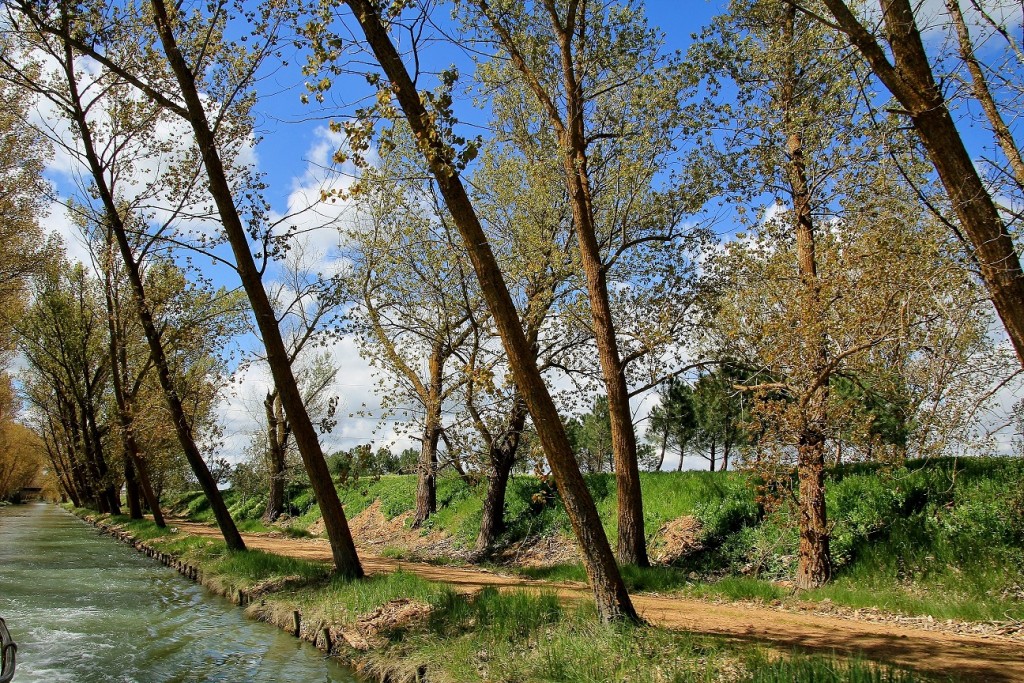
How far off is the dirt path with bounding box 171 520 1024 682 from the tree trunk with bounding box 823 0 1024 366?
2.65 meters

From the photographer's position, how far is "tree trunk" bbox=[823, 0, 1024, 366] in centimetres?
568

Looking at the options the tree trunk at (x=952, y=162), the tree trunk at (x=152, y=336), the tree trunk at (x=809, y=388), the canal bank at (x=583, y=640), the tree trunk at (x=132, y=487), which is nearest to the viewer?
the canal bank at (x=583, y=640)

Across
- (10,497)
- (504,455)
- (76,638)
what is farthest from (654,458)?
(10,497)

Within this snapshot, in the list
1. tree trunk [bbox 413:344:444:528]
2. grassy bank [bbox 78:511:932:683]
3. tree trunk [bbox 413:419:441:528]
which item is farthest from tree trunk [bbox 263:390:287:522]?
grassy bank [bbox 78:511:932:683]

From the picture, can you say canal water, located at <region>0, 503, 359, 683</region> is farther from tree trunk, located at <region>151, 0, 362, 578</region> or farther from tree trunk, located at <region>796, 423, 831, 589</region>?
tree trunk, located at <region>796, 423, 831, 589</region>

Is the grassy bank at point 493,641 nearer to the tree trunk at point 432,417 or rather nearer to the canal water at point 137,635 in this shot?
the canal water at point 137,635

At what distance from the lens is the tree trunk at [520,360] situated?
250 inches

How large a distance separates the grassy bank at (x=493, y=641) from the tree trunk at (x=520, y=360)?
490mm

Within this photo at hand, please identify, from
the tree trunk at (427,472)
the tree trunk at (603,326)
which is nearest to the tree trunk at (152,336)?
the tree trunk at (427,472)

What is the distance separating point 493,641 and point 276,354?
6.41 metres

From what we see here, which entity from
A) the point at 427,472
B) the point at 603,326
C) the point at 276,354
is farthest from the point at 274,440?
the point at 603,326

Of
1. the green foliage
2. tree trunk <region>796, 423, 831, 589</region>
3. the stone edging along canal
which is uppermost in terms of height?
tree trunk <region>796, 423, 831, 589</region>

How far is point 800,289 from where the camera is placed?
410 inches

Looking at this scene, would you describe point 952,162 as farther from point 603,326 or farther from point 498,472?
point 498,472
